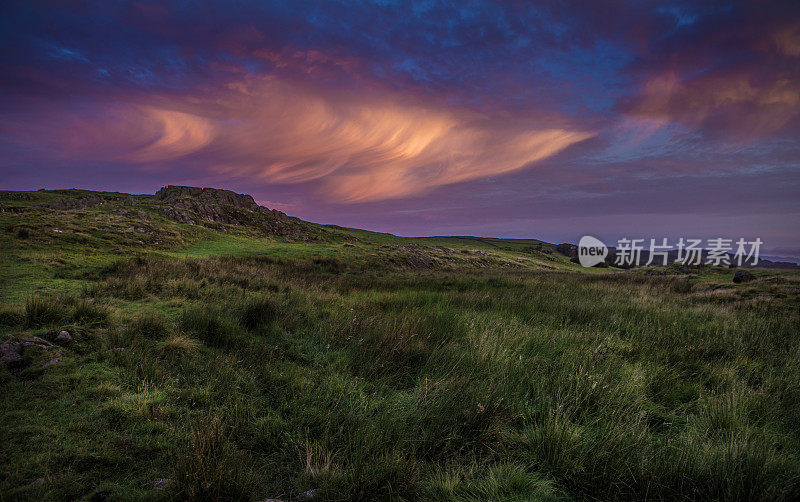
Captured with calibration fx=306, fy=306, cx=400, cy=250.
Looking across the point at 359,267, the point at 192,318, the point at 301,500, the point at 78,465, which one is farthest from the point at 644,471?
the point at 359,267

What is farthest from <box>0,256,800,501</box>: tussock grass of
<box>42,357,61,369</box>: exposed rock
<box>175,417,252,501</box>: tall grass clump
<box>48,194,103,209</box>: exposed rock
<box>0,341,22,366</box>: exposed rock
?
<box>48,194,103,209</box>: exposed rock

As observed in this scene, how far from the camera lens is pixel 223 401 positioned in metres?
3.71

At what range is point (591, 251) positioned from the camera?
86.8m

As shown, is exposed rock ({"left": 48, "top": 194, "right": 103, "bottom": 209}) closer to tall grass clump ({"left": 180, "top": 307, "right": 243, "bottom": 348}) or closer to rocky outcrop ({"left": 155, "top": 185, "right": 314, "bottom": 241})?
rocky outcrop ({"left": 155, "top": 185, "right": 314, "bottom": 241})

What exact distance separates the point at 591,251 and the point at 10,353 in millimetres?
101885

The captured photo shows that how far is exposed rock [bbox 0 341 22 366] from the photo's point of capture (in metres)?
4.05

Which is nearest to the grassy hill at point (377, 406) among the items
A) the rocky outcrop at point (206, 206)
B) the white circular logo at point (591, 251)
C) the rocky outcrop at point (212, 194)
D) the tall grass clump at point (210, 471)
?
the tall grass clump at point (210, 471)

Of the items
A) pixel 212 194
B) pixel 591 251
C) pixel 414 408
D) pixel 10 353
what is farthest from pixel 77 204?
pixel 591 251

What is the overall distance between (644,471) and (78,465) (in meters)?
4.88

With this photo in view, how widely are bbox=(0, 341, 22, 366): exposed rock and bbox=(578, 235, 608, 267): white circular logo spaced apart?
305 feet

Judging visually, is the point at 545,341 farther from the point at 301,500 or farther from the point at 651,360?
the point at 301,500

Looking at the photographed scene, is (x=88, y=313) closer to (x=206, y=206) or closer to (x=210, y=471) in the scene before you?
(x=210, y=471)

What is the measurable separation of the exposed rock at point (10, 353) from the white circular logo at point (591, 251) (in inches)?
3665

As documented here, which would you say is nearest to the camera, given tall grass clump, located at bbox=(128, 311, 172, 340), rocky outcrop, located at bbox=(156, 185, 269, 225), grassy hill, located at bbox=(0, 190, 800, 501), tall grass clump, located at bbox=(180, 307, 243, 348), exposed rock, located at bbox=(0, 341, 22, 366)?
grassy hill, located at bbox=(0, 190, 800, 501)
